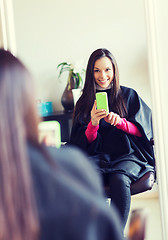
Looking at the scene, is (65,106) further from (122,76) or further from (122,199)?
(122,199)

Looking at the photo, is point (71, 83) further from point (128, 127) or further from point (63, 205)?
point (63, 205)

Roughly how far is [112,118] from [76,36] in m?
0.34

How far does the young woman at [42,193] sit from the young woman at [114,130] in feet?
3.23

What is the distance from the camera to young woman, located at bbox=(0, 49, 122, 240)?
0.71m

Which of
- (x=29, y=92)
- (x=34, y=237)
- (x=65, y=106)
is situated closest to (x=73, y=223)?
(x=34, y=237)

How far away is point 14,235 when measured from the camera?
27.7 inches

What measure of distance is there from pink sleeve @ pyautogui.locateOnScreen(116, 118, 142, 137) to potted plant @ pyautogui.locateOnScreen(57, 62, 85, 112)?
196 millimetres

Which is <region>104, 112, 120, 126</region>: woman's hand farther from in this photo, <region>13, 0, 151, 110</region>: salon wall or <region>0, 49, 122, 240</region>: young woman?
<region>0, 49, 122, 240</region>: young woman

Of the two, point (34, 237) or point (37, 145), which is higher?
point (37, 145)

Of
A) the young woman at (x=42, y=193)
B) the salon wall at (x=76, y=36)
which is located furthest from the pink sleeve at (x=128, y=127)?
the young woman at (x=42, y=193)

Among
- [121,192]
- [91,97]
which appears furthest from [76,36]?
[121,192]

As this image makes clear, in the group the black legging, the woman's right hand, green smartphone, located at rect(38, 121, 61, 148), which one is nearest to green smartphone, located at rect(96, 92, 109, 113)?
the woman's right hand

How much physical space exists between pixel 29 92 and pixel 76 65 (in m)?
0.95

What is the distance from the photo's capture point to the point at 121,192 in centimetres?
178
